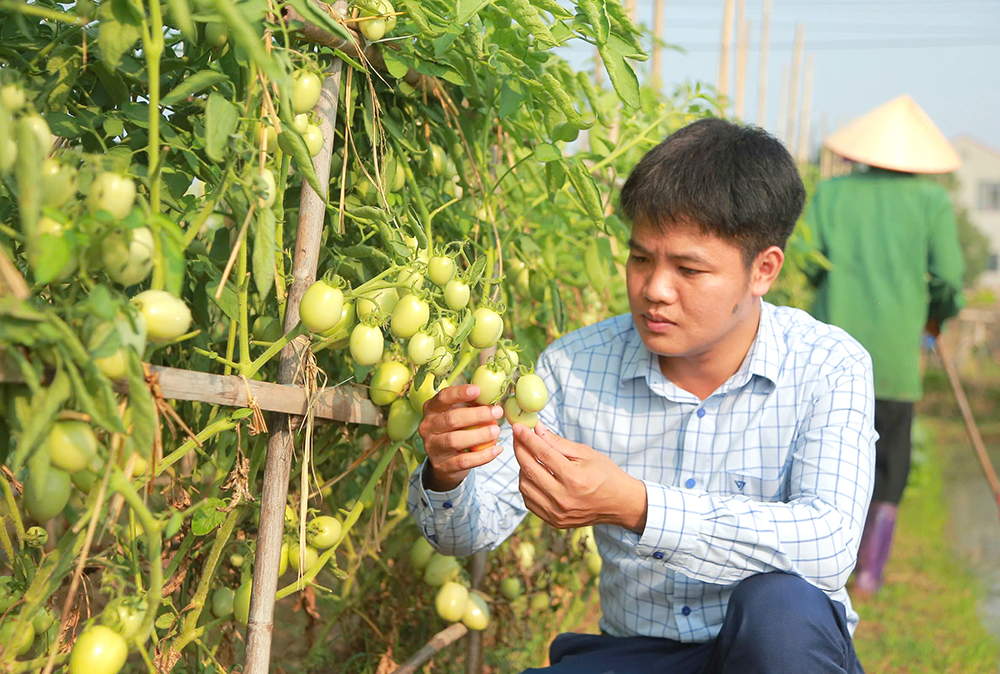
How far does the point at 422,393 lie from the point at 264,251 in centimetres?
40

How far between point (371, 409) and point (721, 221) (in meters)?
0.56

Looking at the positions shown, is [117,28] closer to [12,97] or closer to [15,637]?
[12,97]

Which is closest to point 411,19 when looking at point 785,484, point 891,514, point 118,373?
point 118,373

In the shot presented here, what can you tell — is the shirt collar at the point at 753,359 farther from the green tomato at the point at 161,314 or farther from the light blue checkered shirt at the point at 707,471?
the green tomato at the point at 161,314

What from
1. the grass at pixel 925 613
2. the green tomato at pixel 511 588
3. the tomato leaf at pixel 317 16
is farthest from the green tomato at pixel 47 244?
the grass at pixel 925 613

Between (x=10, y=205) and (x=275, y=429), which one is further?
(x=275, y=429)

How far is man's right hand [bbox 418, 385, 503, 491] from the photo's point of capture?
1152 mm

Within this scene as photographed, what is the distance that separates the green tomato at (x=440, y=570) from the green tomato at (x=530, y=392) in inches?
20.0

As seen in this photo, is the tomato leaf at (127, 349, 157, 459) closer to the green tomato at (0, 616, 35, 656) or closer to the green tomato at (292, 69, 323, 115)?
the green tomato at (0, 616, 35, 656)

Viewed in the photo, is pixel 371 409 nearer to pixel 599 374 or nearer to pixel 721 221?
pixel 599 374

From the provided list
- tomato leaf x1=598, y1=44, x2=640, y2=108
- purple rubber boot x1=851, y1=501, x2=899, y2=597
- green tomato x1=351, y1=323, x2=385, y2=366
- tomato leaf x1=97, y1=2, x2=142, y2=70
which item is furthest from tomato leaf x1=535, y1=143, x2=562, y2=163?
purple rubber boot x1=851, y1=501, x2=899, y2=597

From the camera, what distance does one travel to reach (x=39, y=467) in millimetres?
714

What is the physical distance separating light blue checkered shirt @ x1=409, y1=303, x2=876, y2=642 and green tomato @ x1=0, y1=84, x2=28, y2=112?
726 millimetres

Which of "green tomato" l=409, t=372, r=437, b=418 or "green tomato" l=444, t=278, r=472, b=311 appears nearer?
"green tomato" l=444, t=278, r=472, b=311
